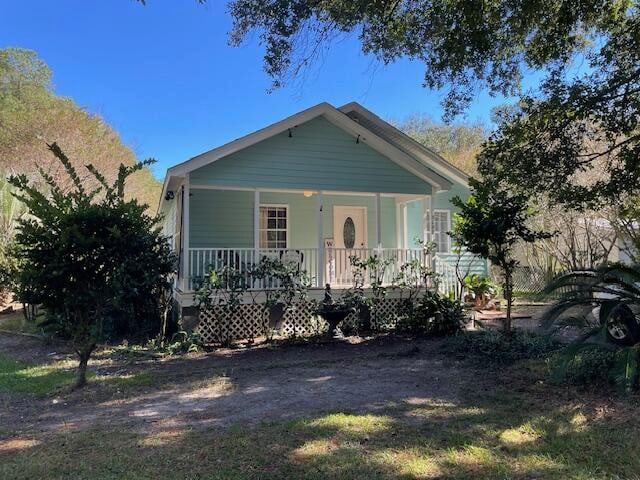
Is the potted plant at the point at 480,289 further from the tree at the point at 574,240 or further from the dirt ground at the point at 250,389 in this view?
the dirt ground at the point at 250,389

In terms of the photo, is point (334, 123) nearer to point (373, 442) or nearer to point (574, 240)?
point (373, 442)

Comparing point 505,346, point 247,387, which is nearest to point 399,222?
point 505,346

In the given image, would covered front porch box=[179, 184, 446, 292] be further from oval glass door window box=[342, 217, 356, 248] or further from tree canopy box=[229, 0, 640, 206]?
tree canopy box=[229, 0, 640, 206]

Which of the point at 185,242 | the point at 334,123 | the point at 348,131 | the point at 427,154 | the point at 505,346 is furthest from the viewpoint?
the point at 427,154

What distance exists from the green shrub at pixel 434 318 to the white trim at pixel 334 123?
3379mm

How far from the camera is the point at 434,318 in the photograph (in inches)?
406

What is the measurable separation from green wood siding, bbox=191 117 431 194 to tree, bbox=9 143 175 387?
12.4 feet

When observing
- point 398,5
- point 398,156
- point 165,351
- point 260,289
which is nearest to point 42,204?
point 165,351

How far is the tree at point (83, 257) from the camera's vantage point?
609 cm

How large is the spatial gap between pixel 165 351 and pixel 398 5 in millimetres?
7171

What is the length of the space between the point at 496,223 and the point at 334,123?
204 inches

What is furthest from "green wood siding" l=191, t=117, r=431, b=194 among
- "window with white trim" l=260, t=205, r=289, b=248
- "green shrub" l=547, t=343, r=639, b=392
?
"green shrub" l=547, t=343, r=639, b=392

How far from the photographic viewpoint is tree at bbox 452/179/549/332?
812 cm

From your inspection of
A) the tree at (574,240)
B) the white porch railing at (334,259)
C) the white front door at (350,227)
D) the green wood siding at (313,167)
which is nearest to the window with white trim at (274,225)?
the white porch railing at (334,259)
